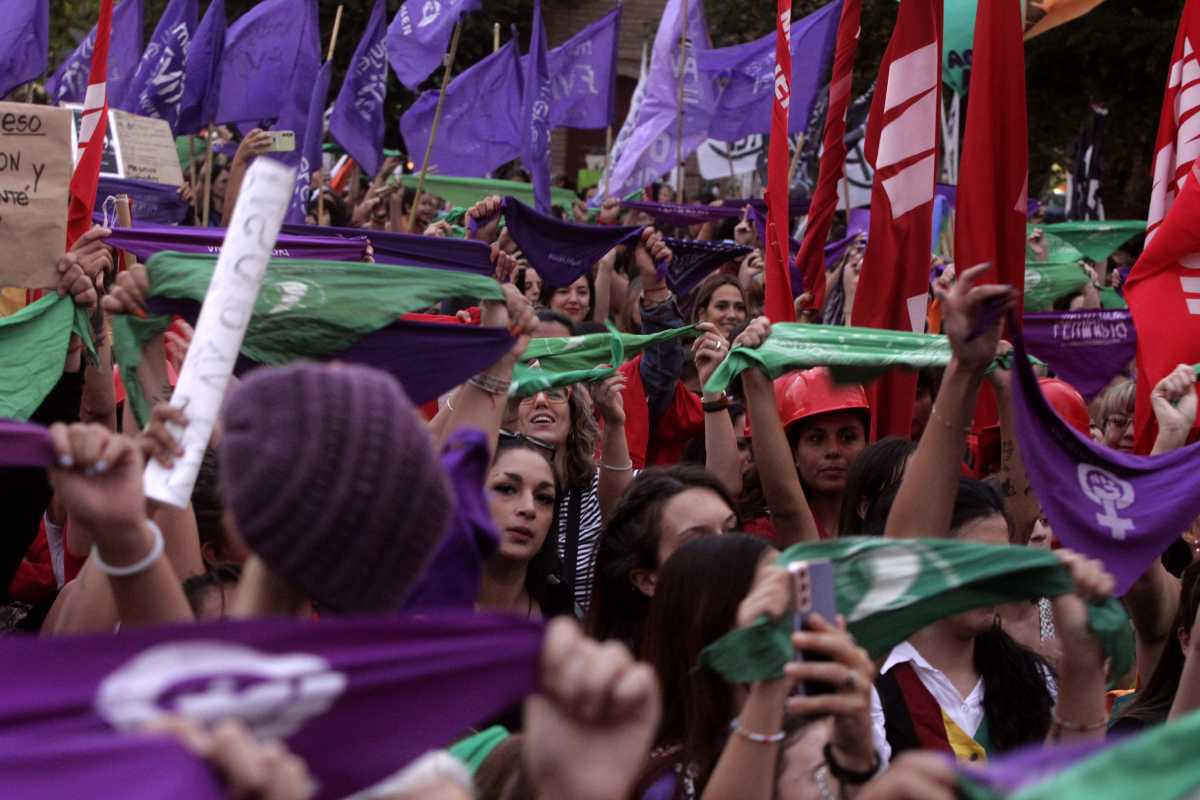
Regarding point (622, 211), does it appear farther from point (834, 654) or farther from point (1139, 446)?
point (834, 654)

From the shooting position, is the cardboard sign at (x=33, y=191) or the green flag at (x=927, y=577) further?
the cardboard sign at (x=33, y=191)

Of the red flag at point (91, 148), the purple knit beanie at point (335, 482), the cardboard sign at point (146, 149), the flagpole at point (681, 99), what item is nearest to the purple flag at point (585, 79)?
the flagpole at point (681, 99)

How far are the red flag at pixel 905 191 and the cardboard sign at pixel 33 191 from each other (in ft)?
8.81

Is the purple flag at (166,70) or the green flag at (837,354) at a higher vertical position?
the purple flag at (166,70)

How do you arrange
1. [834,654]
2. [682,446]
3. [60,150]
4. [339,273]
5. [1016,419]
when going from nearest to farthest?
[834,654], [1016,419], [339,273], [60,150], [682,446]

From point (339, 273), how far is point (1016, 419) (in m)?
1.51

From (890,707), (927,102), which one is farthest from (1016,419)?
(927,102)

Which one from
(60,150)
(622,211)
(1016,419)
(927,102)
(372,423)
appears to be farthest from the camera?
(622,211)

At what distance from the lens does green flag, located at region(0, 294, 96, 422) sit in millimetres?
4113

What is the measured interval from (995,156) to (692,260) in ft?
12.1

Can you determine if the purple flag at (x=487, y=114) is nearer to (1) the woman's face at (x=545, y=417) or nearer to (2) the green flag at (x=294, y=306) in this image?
(1) the woman's face at (x=545, y=417)

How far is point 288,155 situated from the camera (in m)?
10.6

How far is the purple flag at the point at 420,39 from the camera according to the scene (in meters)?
11.3

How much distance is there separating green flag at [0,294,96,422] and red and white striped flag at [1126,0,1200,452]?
3.33m
